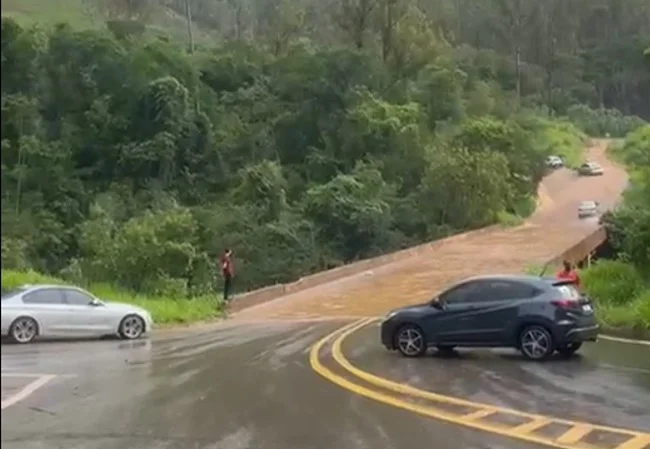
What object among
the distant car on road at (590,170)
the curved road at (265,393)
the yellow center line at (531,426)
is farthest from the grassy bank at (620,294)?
the distant car on road at (590,170)

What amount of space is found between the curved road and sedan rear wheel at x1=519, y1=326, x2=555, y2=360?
0.29 meters

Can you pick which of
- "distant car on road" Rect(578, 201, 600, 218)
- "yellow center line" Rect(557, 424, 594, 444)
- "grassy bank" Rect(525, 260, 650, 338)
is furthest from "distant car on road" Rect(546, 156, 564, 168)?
"yellow center line" Rect(557, 424, 594, 444)

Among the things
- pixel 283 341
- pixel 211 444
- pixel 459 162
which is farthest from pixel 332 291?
pixel 211 444

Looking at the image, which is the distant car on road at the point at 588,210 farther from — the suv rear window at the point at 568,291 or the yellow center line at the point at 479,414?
the yellow center line at the point at 479,414

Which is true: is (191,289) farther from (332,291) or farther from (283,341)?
(283,341)

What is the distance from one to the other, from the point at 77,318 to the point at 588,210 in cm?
4981

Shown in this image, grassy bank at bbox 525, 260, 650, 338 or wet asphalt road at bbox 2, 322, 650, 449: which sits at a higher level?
grassy bank at bbox 525, 260, 650, 338

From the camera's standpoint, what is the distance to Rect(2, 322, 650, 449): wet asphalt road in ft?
40.7

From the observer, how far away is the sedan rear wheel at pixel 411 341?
20.8 metres

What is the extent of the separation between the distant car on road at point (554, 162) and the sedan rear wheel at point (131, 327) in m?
67.7

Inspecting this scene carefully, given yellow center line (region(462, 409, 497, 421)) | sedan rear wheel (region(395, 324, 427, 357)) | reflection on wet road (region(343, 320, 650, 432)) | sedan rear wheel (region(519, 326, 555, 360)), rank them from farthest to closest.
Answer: sedan rear wheel (region(395, 324, 427, 357)) → sedan rear wheel (region(519, 326, 555, 360)) → reflection on wet road (region(343, 320, 650, 432)) → yellow center line (region(462, 409, 497, 421))

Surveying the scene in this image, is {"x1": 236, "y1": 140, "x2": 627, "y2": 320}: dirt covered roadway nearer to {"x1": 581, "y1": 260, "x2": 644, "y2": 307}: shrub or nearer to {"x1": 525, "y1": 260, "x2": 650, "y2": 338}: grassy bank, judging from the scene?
{"x1": 581, "y1": 260, "x2": 644, "y2": 307}: shrub

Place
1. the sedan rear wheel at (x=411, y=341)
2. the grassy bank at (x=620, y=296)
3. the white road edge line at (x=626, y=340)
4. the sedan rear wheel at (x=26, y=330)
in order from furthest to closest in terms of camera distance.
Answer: the grassy bank at (x=620, y=296) < the white road edge line at (x=626, y=340) < the sedan rear wheel at (x=26, y=330) < the sedan rear wheel at (x=411, y=341)

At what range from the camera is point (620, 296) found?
88.0ft
